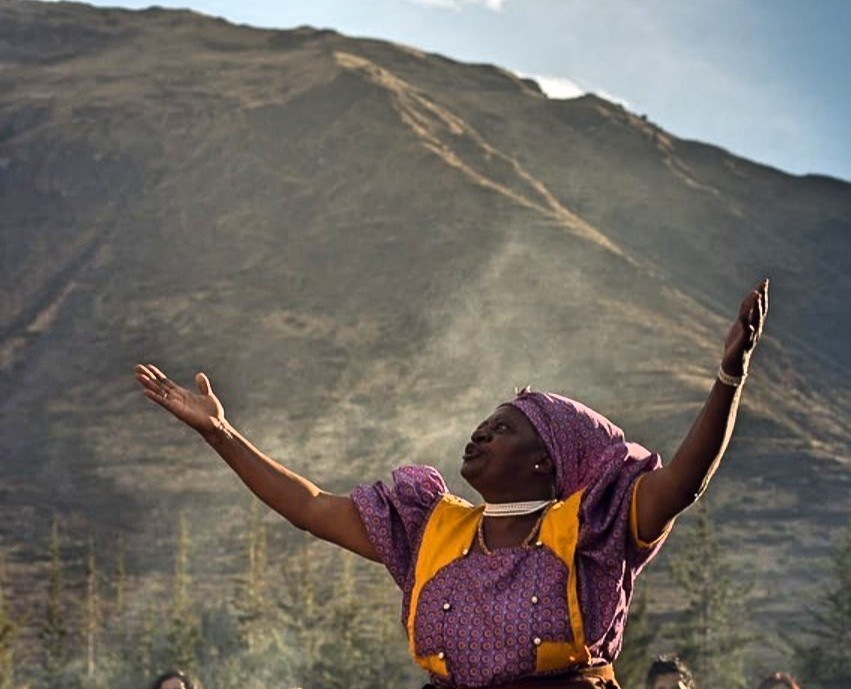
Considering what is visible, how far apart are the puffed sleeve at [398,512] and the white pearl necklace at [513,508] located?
16 centimetres

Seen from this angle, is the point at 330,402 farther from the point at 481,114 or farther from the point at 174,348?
the point at 481,114

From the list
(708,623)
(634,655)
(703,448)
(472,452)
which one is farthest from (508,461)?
(708,623)

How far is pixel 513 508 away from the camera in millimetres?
3695

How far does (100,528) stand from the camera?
65.2 meters

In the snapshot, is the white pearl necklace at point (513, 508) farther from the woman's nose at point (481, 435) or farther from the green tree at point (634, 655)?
the green tree at point (634, 655)

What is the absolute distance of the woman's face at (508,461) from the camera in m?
3.68

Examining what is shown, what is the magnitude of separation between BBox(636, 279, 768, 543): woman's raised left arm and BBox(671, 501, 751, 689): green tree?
2901cm

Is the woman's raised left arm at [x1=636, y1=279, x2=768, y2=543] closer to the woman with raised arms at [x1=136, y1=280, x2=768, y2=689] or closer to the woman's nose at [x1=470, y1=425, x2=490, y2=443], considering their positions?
the woman with raised arms at [x1=136, y1=280, x2=768, y2=689]

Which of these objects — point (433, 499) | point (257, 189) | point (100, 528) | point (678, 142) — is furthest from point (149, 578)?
point (678, 142)

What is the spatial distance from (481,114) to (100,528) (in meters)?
60.1

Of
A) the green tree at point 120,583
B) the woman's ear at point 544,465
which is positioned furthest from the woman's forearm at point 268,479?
the green tree at point 120,583

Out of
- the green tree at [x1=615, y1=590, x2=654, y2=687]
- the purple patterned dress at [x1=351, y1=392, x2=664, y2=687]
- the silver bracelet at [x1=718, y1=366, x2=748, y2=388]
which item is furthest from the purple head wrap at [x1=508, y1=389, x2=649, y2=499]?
the green tree at [x1=615, y1=590, x2=654, y2=687]

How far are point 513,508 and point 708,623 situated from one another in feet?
111

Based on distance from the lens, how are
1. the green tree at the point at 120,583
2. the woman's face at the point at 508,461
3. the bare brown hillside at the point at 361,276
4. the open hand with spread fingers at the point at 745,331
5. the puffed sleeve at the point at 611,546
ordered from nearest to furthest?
1. the open hand with spread fingers at the point at 745,331
2. the puffed sleeve at the point at 611,546
3. the woman's face at the point at 508,461
4. the green tree at the point at 120,583
5. the bare brown hillside at the point at 361,276
